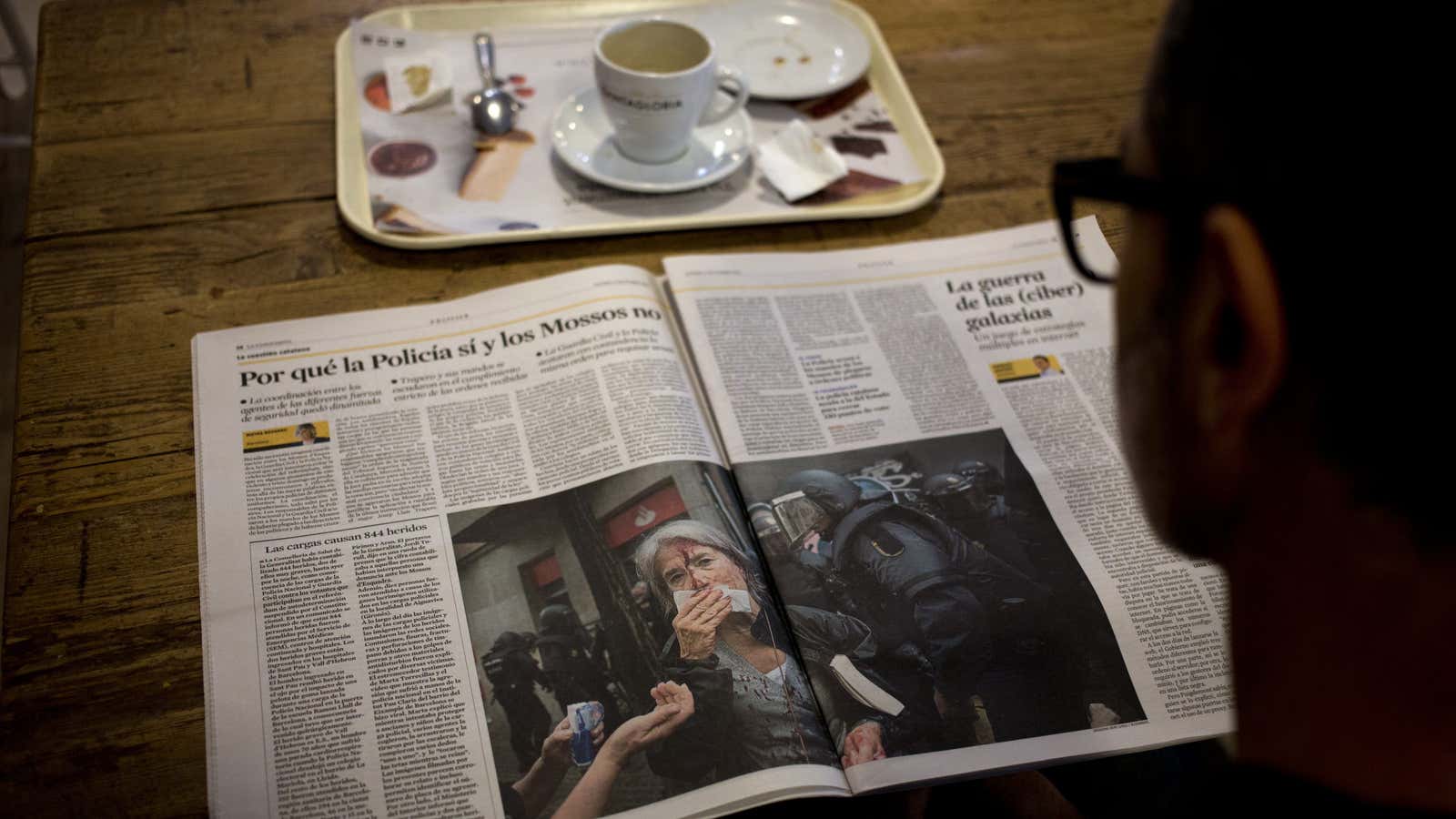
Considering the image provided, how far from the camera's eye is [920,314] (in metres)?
0.81

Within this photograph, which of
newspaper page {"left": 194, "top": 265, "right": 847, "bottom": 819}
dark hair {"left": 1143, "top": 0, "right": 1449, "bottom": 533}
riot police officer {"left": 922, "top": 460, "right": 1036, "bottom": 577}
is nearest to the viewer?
dark hair {"left": 1143, "top": 0, "right": 1449, "bottom": 533}

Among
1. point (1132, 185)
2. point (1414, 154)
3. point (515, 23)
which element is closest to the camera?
point (1414, 154)

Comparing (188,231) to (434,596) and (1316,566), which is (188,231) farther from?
(1316,566)

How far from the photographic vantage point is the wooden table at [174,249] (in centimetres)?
58

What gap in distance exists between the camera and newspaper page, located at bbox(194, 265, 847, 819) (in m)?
0.56

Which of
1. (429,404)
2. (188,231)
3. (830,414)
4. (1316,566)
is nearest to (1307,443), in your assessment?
(1316,566)

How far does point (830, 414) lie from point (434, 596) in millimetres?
Result: 302

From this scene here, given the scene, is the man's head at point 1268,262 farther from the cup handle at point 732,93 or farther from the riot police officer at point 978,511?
the cup handle at point 732,93

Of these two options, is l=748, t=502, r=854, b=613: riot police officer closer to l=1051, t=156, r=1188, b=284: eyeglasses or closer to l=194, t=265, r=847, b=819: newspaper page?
l=194, t=265, r=847, b=819: newspaper page

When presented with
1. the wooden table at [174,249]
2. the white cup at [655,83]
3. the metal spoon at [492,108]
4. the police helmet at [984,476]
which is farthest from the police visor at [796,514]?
the metal spoon at [492,108]

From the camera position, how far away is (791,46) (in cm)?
102

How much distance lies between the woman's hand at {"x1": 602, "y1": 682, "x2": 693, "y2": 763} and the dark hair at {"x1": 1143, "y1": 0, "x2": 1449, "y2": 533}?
36 centimetres

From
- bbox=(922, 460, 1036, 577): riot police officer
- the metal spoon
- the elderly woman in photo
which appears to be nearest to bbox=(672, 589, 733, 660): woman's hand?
the elderly woman in photo

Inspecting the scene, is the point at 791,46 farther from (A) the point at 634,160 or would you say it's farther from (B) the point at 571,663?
(B) the point at 571,663
